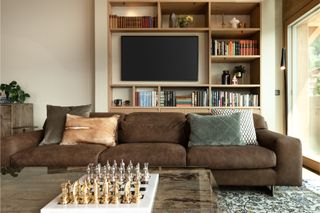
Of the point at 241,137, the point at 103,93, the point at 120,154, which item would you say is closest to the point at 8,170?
the point at 120,154

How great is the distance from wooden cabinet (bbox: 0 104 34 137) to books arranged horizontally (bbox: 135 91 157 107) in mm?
1758

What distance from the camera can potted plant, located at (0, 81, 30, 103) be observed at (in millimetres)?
4395

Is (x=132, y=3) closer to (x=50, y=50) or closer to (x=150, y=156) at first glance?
(x=50, y=50)

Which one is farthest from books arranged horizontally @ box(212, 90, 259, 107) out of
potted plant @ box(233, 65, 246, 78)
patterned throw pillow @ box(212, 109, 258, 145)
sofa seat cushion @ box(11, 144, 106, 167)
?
sofa seat cushion @ box(11, 144, 106, 167)

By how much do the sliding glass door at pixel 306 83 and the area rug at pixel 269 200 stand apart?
115 centimetres

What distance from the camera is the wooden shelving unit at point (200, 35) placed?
438 cm

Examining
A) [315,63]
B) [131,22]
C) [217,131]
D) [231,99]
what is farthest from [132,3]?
[315,63]

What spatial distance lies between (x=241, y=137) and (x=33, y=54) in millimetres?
3646

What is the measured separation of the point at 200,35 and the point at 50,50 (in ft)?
8.07

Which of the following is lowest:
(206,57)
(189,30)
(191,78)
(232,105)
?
(232,105)

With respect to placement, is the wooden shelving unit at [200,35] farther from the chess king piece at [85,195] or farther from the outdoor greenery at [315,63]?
the chess king piece at [85,195]

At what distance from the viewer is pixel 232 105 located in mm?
4465

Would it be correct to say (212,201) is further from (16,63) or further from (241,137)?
(16,63)

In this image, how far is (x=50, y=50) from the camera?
4.73 metres
